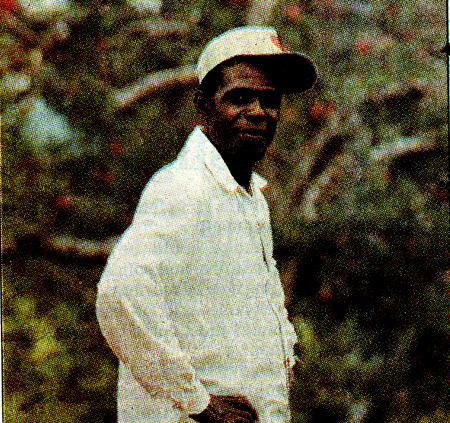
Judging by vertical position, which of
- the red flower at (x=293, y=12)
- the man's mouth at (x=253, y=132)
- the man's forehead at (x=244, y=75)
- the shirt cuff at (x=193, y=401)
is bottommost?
the shirt cuff at (x=193, y=401)

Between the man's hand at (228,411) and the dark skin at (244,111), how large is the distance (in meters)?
0.58

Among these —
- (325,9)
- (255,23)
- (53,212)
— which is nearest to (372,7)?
(325,9)

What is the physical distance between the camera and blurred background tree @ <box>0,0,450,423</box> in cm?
219

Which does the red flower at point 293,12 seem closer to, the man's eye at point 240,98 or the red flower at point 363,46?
the red flower at point 363,46

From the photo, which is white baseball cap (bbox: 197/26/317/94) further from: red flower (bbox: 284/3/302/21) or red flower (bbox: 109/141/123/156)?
red flower (bbox: 284/3/302/21)

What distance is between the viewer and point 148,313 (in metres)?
1.25

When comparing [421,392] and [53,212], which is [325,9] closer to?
[53,212]

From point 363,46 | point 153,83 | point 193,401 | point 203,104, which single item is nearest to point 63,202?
point 153,83

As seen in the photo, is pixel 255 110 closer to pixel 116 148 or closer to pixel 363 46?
pixel 116 148

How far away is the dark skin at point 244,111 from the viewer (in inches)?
57.6

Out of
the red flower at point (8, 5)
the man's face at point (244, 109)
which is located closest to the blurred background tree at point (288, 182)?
the red flower at point (8, 5)

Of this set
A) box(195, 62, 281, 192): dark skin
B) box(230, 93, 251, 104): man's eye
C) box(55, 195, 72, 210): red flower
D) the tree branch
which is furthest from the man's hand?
the tree branch

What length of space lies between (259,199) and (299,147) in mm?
1130

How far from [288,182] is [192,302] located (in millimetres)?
1486
